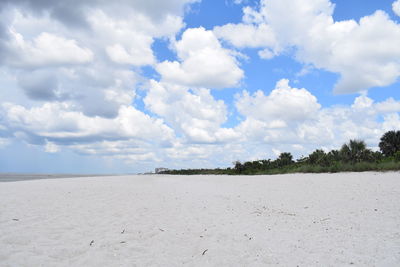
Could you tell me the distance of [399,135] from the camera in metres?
44.4

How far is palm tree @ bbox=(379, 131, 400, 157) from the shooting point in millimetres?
43969

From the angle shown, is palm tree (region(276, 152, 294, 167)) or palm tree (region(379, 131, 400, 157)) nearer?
palm tree (region(276, 152, 294, 167))

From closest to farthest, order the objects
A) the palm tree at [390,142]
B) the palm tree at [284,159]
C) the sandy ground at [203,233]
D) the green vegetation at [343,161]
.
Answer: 1. the sandy ground at [203,233]
2. the green vegetation at [343,161]
3. the palm tree at [284,159]
4. the palm tree at [390,142]

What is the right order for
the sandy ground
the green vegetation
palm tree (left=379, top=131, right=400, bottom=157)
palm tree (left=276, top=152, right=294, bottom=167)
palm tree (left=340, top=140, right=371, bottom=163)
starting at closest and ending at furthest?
the sandy ground → the green vegetation → palm tree (left=340, top=140, right=371, bottom=163) → palm tree (left=276, top=152, right=294, bottom=167) → palm tree (left=379, top=131, right=400, bottom=157)

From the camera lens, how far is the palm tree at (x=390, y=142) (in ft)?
144

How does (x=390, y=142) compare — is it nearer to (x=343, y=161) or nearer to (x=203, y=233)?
(x=343, y=161)

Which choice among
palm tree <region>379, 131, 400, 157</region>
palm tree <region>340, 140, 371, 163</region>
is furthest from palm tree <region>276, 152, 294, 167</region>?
palm tree <region>379, 131, 400, 157</region>

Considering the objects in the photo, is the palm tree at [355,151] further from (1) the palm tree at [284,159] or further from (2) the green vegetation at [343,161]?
(1) the palm tree at [284,159]

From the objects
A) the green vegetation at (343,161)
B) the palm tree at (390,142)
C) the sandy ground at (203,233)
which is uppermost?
the palm tree at (390,142)

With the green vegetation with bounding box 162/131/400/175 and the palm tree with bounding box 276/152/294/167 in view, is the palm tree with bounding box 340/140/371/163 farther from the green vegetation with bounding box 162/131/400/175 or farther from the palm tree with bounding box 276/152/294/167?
the palm tree with bounding box 276/152/294/167

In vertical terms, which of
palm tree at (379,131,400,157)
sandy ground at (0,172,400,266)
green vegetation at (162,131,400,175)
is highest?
palm tree at (379,131,400,157)

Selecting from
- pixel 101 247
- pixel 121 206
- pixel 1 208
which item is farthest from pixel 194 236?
pixel 1 208

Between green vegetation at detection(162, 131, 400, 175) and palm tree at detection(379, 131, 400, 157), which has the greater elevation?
palm tree at detection(379, 131, 400, 157)

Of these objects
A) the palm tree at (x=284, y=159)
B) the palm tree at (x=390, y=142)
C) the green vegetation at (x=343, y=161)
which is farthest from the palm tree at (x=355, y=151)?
the palm tree at (x=390, y=142)
